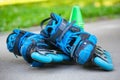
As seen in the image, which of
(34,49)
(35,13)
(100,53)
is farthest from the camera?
(35,13)

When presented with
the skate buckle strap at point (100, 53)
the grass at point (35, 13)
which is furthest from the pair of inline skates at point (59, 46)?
the grass at point (35, 13)

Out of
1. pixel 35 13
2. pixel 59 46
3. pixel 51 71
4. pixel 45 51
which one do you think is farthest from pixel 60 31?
pixel 35 13

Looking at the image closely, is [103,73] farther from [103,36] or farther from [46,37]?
[103,36]

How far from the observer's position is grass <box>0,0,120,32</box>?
363 inches

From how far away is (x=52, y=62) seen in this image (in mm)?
5320

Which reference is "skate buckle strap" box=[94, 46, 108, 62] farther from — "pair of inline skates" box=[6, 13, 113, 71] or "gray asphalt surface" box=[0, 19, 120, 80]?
"gray asphalt surface" box=[0, 19, 120, 80]

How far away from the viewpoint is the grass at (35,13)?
363 inches

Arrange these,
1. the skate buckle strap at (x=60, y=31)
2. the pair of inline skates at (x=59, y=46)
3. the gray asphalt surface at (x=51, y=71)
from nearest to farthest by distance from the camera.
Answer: the gray asphalt surface at (x=51, y=71)
the pair of inline skates at (x=59, y=46)
the skate buckle strap at (x=60, y=31)

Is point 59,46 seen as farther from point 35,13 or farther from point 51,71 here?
point 35,13

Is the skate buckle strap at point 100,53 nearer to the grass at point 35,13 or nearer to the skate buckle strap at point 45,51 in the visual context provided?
the skate buckle strap at point 45,51

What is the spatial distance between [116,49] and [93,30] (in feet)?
6.63

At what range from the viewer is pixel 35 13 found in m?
10.5

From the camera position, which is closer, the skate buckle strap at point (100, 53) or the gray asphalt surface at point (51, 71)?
the gray asphalt surface at point (51, 71)

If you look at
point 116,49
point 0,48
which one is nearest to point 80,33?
point 116,49
